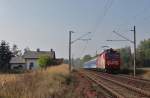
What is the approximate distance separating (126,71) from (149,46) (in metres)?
105

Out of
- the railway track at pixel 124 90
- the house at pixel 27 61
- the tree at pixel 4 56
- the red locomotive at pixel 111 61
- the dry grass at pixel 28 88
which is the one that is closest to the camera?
the dry grass at pixel 28 88

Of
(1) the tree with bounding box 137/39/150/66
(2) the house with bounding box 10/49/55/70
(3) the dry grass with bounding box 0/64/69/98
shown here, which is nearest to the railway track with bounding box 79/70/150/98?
(3) the dry grass with bounding box 0/64/69/98

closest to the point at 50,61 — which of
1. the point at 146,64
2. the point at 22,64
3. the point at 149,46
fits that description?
the point at 22,64

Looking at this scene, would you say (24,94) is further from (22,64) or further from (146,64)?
(146,64)

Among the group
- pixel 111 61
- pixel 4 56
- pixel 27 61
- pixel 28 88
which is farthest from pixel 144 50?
pixel 28 88

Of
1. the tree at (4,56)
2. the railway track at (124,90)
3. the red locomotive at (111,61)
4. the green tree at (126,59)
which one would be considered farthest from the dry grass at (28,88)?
the tree at (4,56)

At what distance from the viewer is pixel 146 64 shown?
375 ft

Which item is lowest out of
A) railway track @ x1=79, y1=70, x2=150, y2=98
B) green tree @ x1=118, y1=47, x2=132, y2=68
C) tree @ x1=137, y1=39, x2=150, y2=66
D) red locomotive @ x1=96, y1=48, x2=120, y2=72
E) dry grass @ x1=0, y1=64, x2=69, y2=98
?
railway track @ x1=79, y1=70, x2=150, y2=98

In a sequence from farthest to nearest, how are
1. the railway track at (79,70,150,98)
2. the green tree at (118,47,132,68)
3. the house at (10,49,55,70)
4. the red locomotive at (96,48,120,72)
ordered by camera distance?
the house at (10,49,55,70)
the green tree at (118,47,132,68)
the red locomotive at (96,48,120,72)
the railway track at (79,70,150,98)

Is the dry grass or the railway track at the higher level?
the dry grass

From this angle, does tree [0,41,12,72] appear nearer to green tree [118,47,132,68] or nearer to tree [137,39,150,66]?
green tree [118,47,132,68]

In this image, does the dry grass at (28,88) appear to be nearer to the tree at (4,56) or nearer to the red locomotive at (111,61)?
the red locomotive at (111,61)

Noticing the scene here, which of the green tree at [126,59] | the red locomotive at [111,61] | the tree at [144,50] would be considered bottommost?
the red locomotive at [111,61]

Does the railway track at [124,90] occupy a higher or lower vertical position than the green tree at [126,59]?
lower
